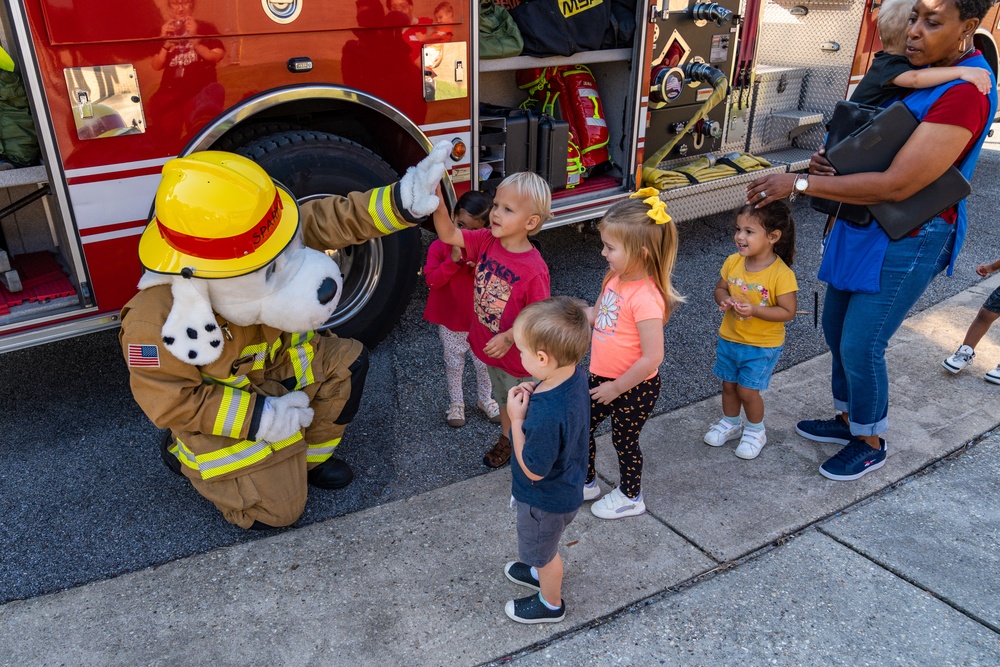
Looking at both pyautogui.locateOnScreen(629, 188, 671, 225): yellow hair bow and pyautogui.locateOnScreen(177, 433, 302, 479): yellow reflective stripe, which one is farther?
pyautogui.locateOnScreen(177, 433, 302, 479): yellow reflective stripe

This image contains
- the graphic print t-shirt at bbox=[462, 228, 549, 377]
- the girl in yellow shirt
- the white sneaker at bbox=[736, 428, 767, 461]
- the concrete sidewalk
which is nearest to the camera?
the concrete sidewalk

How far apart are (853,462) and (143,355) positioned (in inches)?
103

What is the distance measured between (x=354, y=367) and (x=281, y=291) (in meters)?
0.59

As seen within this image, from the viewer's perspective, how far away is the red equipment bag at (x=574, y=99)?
506cm

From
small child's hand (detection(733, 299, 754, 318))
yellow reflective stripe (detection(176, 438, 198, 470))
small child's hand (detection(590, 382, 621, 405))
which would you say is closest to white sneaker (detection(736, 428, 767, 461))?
small child's hand (detection(733, 299, 754, 318))

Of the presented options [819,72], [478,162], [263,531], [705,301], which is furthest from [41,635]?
[819,72]

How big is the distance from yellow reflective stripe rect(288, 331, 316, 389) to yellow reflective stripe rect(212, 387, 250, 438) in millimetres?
316

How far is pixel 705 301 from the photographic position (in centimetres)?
492

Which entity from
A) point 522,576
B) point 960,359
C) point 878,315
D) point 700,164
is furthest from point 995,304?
point 522,576

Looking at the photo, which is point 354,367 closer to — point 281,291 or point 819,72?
point 281,291

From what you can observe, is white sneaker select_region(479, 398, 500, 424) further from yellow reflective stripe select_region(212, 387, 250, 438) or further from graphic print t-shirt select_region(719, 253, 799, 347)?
yellow reflective stripe select_region(212, 387, 250, 438)

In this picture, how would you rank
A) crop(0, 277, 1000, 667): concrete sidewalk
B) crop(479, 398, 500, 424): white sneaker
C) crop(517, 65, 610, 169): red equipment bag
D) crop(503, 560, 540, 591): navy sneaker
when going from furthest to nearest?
1. crop(517, 65, 610, 169): red equipment bag
2. crop(479, 398, 500, 424): white sneaker
3. crop(503, 560, 540, 591): navy sneaker
4. crop(0, 277, 1000, 667): concrete sidewalk

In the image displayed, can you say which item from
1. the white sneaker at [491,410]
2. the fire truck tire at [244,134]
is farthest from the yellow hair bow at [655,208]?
the fire truck tire at [244,134]

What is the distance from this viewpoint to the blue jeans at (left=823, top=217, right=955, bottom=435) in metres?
2.91
